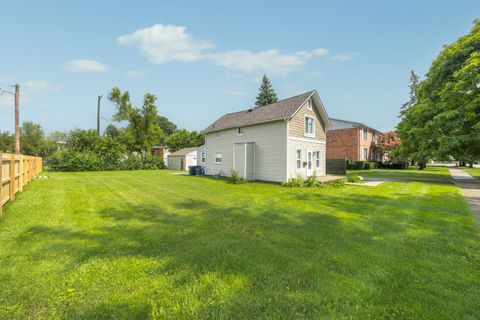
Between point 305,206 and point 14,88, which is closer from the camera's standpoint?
point 305,206

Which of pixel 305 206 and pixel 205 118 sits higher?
pixel 205 118

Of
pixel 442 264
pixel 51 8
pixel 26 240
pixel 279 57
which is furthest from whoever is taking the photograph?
pixel 279 57

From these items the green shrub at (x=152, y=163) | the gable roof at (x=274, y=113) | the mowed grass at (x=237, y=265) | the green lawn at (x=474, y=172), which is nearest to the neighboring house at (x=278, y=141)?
the gable roof at (x=274, y=113)

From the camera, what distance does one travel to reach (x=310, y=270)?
3.41m

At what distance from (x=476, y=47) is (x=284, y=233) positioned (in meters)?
21.3

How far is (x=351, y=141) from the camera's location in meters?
29.6

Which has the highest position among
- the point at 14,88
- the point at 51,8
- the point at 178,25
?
the point at 178,25

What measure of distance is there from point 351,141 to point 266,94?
20.4 m

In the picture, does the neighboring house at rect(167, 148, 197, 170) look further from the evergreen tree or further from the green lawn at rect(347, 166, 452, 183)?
the green lawn at rect(347, 166, 452, 183)

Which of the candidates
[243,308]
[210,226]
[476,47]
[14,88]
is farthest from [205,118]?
[243,308]

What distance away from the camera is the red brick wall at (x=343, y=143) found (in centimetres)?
2934

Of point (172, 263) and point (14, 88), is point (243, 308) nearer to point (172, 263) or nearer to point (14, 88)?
point (172, 263)

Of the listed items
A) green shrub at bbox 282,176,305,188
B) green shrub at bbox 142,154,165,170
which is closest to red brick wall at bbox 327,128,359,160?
green shrub at bbox 282,176,305,188

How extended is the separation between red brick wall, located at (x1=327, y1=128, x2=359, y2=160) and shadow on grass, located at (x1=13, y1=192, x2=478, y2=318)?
24078 mm
